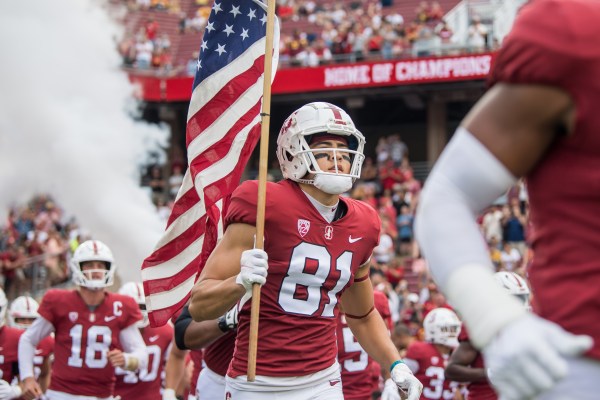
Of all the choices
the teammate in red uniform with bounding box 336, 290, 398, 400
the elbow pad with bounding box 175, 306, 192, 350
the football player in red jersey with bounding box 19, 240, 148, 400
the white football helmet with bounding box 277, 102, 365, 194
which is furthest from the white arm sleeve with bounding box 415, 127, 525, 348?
the football player in red jersey with bounding box 19, 240, 148, 400

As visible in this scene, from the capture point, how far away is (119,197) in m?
20.1

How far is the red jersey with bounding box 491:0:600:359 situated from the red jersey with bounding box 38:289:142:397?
589cm

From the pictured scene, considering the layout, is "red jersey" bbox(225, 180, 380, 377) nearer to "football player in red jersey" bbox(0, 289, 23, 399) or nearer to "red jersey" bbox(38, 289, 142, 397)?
"red jersey" bbox(38, 289, 142, 397)

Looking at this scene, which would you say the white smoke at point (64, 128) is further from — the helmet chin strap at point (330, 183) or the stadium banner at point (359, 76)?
the helmet chin strap at point (330, 183)

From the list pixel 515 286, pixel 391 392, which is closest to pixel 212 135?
pixel 391 392

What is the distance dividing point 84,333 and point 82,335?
2 centimetres

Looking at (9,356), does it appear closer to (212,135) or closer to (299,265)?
(212,135)

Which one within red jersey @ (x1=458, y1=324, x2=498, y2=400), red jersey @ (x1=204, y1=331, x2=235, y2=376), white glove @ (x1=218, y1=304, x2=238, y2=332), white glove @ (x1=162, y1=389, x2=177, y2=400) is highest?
white glove @ (x1=218, y1=304, x2=238, y2=332)

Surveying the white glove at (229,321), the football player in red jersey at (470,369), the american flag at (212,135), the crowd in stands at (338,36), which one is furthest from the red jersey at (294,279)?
the crowd in stands at (338,36)

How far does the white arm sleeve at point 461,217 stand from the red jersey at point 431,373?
5.57 meters

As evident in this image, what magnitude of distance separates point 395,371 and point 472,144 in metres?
2.41

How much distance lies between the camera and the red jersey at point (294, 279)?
14.0 feet

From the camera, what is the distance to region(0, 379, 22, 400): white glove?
7676mm

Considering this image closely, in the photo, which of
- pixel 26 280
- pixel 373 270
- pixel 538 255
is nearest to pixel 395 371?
pixel 538 255
